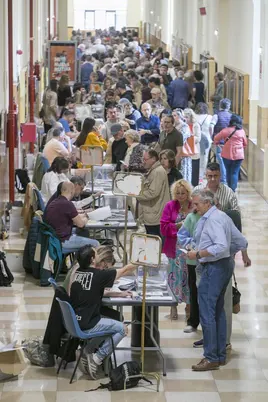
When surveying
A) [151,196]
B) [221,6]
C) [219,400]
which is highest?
[221,6]

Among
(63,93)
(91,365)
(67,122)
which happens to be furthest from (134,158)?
(63,93)

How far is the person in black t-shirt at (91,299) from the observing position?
885 cm

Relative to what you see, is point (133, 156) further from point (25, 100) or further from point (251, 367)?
point (25, 100)

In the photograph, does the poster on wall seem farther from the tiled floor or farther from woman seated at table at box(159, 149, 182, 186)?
the tiled floor

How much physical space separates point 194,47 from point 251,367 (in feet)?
84.7

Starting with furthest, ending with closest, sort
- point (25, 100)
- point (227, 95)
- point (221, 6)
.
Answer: point (221, 6)
point (227, 95)
point (25, 100)

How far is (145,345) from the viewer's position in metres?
9.68

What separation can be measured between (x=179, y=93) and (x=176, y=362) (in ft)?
50.6

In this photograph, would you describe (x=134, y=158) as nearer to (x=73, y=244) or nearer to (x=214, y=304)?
(x=73, y=244)

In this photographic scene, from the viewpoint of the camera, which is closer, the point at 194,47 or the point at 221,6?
the point at 221,6

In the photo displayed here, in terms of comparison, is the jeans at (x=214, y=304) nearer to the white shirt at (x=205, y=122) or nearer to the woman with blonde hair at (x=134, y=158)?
the woman with blonde hair at (x=134, y=158)

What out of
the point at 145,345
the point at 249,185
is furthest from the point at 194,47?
the point at 145,345

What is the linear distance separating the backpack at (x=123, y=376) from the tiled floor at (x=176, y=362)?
0.23 feet

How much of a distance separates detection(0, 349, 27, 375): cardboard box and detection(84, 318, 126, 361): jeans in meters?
0.63
